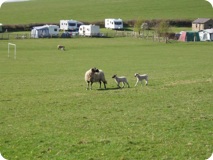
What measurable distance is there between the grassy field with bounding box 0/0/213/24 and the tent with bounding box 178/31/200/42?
3665cm

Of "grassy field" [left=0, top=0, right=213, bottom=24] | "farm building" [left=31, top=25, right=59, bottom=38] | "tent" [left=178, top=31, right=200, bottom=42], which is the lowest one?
"tent" [left=178, top=31, right=200, bottom=42]

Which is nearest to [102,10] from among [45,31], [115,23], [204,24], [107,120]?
[115,23]

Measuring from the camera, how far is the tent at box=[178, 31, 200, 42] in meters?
80.4

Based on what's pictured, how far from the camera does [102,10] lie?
5369 inches

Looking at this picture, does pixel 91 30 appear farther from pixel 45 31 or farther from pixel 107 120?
pixel 107 120

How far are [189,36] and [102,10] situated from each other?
198 ft

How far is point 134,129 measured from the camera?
46.1 ft

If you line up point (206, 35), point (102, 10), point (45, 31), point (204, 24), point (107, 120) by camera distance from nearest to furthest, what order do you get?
point (107, 120) < point (206, 35) < point (45, 31) < point (204, 24) < point (102, 10)

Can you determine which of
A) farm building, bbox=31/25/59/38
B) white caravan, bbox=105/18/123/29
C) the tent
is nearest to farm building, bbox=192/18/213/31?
the tent

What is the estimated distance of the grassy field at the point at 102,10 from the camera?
123 m

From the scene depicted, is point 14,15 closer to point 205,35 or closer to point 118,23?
point 118,23

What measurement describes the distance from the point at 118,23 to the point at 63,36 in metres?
27.0

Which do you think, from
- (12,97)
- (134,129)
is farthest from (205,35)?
(134,129)

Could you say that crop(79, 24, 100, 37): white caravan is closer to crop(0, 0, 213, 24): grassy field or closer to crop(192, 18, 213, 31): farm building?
crop(192, 18, 213, 31): farm building
